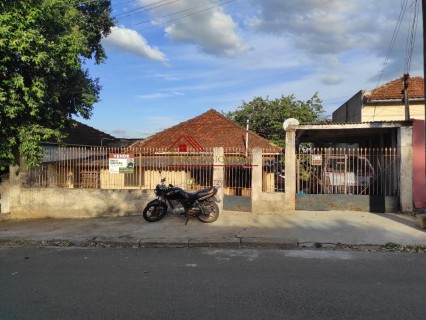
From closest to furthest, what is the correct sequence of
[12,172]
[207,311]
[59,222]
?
[207,311]
[59,222]
[12,172]

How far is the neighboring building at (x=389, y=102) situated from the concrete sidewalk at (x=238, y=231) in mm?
10514

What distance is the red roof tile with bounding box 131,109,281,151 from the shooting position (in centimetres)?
2294

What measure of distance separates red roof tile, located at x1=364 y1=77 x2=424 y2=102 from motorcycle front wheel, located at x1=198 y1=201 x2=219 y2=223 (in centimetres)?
1302

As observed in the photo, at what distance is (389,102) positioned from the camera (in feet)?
67.8

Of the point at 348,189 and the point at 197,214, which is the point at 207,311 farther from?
the point at 348,189

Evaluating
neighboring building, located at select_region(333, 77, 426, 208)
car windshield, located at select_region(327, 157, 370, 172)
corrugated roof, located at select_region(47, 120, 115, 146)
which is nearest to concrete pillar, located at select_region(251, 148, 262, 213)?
car windshield, located at select_region(327, 157, 370, 172)

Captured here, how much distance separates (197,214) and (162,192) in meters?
1.17

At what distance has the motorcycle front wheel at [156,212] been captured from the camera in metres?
11.5

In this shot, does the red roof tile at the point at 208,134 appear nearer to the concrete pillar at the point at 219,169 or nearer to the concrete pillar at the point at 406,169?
the concrete pillar at the point at 219,169

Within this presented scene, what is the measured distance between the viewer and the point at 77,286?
569 cm

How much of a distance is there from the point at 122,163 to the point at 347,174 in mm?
7160

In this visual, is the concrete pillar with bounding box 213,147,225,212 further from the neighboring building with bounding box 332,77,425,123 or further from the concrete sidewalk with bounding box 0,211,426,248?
the neighboring building with bounding box 332,77,425,123

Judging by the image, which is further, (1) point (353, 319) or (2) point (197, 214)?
(2) point (197, 214)

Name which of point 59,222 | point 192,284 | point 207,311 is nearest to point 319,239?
point 192,284
